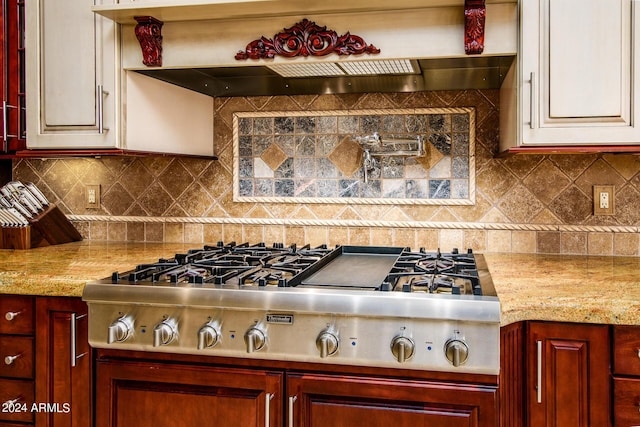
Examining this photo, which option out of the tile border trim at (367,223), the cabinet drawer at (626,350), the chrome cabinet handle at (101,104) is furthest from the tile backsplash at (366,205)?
the cabinet drawer at (626,350)

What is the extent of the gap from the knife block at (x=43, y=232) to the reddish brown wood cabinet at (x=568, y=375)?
1886 mm

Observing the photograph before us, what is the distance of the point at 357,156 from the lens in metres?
2.25

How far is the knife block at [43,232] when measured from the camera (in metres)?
2.17

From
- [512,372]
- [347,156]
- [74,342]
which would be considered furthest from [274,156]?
[512,372]

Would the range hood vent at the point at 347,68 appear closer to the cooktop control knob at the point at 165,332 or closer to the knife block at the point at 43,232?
the cooktop control knob at the point at 165,332

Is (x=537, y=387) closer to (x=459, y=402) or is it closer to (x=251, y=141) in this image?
(x=459, y=402)

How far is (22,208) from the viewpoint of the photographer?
220 centimetres

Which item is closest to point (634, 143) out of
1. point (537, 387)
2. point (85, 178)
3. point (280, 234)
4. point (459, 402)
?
point (537, 387)

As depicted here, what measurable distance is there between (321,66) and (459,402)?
1149 mm

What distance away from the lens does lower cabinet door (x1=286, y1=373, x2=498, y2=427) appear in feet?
4.40

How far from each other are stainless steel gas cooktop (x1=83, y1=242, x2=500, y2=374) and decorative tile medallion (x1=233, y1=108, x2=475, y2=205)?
1.99 ft

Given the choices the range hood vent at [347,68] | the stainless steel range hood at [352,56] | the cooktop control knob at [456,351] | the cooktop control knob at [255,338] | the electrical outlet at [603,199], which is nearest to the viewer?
the cooktop control knob at [456,351]

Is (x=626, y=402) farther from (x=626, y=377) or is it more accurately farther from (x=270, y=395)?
(x=270, y=395)

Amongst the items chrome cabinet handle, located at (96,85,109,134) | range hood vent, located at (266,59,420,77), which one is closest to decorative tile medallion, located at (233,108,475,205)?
range hood vent, located at (266,59,420,77)
